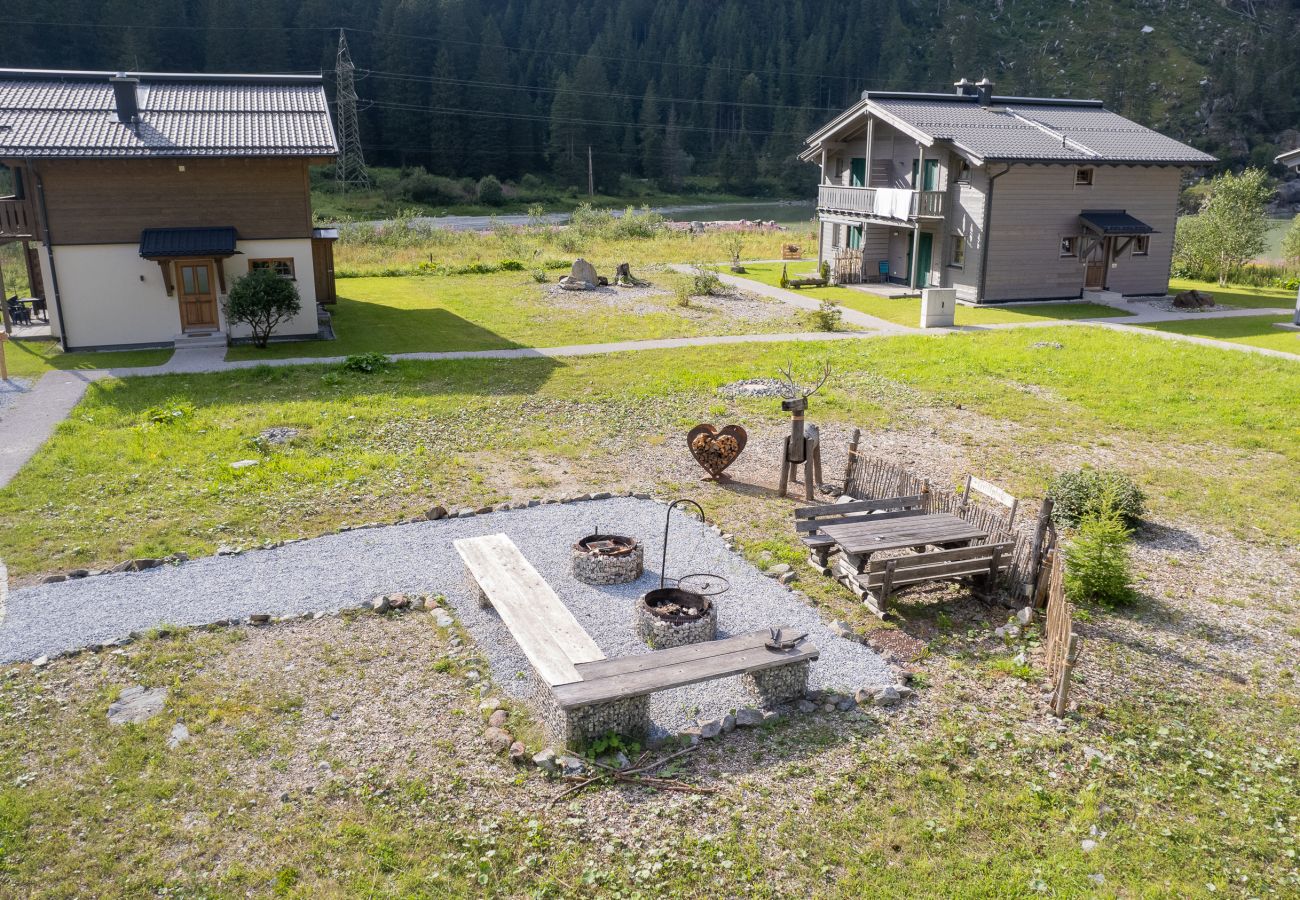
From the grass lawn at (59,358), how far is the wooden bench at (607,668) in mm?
17245

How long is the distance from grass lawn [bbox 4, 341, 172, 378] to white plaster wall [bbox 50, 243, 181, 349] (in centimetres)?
69

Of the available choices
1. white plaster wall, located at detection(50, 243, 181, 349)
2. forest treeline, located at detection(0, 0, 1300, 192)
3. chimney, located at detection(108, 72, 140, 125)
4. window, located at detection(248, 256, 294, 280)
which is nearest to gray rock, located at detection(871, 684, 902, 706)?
window, located at detection(248, 256, 294, 280)

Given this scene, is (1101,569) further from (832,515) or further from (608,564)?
(608,564)

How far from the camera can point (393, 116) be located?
290 ft

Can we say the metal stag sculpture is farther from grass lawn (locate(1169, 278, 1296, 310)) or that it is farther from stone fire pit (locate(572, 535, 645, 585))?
grass lawn (locate(1169, 278, 1296, 310))

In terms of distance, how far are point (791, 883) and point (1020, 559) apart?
531cm

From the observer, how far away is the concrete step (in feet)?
79.5

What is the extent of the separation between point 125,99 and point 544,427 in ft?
53.0

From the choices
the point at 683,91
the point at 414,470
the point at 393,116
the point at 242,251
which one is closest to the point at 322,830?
the point at 414,470

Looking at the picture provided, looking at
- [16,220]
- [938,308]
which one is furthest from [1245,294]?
[16,220]

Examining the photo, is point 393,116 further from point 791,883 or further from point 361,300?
point 791,883

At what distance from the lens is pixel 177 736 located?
7.41 metres

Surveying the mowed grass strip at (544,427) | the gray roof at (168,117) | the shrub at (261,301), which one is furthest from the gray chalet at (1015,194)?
the shrub at (261,301)

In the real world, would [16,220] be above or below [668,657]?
above
